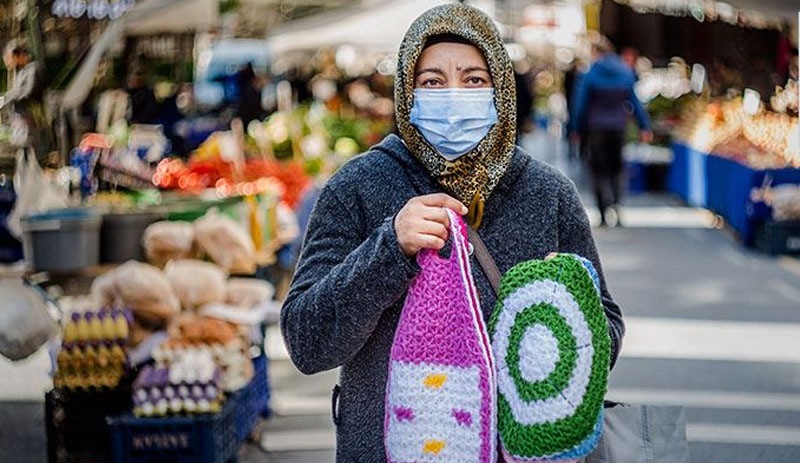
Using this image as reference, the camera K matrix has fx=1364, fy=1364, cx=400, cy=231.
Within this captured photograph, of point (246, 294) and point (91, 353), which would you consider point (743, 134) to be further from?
point (91, 353)

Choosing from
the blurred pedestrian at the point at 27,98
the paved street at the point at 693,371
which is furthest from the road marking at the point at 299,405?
the blurred pedestrian at the point at 27,98

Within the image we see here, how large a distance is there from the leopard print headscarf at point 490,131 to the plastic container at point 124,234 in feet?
21.7

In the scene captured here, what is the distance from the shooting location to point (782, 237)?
1275 cm

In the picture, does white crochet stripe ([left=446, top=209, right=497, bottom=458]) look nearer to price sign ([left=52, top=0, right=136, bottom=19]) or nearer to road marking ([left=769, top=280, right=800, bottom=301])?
price sign ([left=52, top=0, right=136, bottom=19])

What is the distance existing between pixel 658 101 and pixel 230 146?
10659 millimetres

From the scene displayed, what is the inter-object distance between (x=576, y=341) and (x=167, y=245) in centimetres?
579

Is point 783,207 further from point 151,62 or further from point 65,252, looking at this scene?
point 151,62

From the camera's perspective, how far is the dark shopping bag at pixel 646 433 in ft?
8.93

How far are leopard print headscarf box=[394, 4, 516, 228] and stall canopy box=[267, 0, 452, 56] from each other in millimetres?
19234

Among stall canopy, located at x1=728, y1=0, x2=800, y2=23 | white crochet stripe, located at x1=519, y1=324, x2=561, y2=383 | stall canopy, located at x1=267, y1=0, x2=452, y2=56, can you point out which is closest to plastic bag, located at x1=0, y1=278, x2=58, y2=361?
white crochet stripe, located at x1=519, y1=324, x2=561, y2=383

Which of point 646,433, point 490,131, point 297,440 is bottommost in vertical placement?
point 297,440

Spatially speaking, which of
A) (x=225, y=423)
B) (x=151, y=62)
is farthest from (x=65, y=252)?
(x=151, y=62)

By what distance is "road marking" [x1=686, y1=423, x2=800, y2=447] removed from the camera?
21.9 ft

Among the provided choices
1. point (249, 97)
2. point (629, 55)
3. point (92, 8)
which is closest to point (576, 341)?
point (92, 8)
